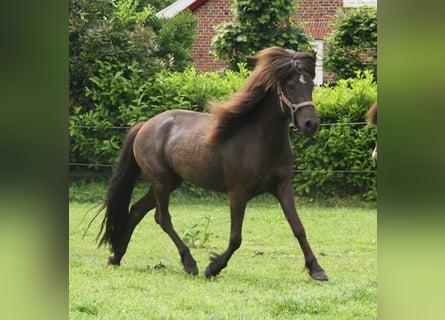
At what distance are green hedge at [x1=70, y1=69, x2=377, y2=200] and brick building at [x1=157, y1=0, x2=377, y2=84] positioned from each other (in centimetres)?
391

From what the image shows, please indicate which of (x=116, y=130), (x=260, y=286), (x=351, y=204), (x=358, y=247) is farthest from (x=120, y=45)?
(x=260, y=286)

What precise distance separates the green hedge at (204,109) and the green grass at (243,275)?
2.32 feet

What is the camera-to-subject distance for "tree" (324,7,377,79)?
11609 mm

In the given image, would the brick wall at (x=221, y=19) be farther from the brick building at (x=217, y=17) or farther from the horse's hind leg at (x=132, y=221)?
the horse's hind leg at (x=132, y=221)

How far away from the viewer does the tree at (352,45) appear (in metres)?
11.6

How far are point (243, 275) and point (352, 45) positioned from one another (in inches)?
298

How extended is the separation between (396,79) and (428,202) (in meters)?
0.09

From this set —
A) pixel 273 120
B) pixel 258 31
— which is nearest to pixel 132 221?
pixel 273 120

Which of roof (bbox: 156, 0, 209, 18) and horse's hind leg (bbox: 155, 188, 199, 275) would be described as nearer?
horse's hind leg (bbox: 155, 188, 199, 275)

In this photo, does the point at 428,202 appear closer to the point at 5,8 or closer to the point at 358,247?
the point at 5,8

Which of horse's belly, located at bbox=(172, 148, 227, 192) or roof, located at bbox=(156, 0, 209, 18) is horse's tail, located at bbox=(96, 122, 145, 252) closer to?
horse's belly, located at bbox=(172, 148, 227, 192)

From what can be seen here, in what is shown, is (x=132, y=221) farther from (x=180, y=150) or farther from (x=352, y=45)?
(x=352, y=45)

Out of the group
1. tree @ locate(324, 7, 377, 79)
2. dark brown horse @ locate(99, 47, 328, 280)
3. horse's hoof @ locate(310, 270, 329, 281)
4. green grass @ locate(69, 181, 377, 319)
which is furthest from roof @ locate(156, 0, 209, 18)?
horse's hoof @ locate(310, 270, 329, 281)

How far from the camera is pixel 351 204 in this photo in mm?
9602
